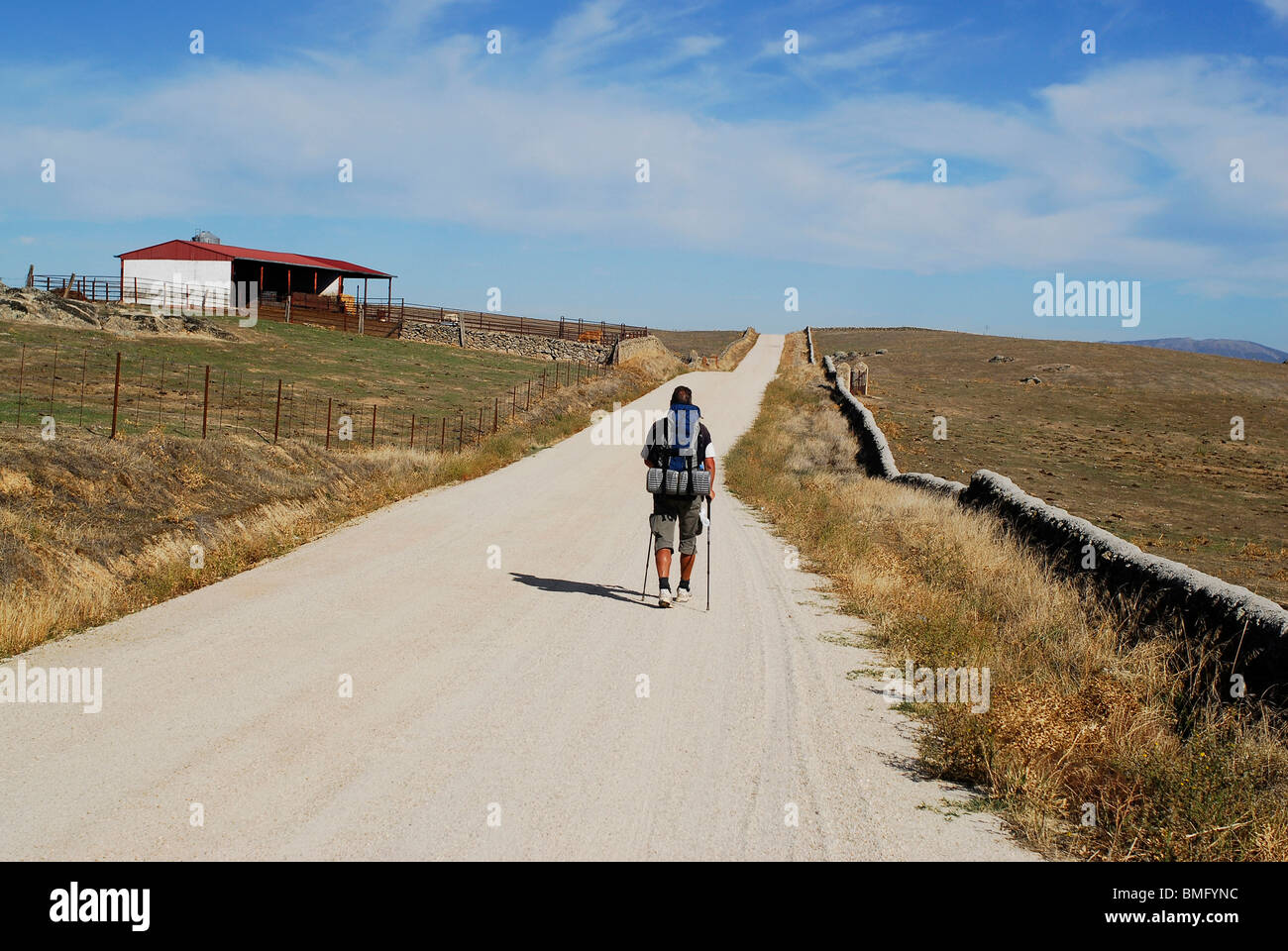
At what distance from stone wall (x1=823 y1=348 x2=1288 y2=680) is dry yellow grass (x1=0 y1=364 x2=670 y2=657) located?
8934 millimetres

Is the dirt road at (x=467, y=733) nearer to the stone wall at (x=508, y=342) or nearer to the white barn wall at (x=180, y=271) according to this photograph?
the stone wall at (x=508, y=342)

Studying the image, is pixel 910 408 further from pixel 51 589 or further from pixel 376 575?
pixel 51 589

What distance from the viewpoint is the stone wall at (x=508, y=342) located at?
202 ft

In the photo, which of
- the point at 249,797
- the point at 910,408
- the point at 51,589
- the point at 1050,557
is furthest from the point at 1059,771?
the point at 910,408

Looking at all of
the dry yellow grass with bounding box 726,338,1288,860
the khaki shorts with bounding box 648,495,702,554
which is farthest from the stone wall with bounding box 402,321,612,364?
the khaki shorts with bounding box 648,495,702,554

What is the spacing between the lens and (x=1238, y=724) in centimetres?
570

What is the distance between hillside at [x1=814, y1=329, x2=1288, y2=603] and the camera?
1823 centimetres

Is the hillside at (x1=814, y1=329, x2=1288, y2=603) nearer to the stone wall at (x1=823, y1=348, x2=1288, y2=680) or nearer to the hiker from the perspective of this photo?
the stone wall at (x1=823, y1=348, x2=1288, y2=680)

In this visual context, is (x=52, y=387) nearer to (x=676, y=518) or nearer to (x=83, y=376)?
(x=83, y=376)

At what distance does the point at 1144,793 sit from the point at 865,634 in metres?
3.96

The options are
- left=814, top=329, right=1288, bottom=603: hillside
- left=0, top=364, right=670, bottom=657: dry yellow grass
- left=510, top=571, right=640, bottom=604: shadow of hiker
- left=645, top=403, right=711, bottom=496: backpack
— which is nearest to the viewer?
left=0, top=364, right=670, bottom=657: dry yellow grass

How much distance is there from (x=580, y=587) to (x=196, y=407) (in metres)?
17.2

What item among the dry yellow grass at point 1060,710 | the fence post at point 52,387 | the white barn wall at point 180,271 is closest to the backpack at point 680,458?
the dry yellow grass at point 1060,710

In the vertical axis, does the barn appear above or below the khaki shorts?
above
